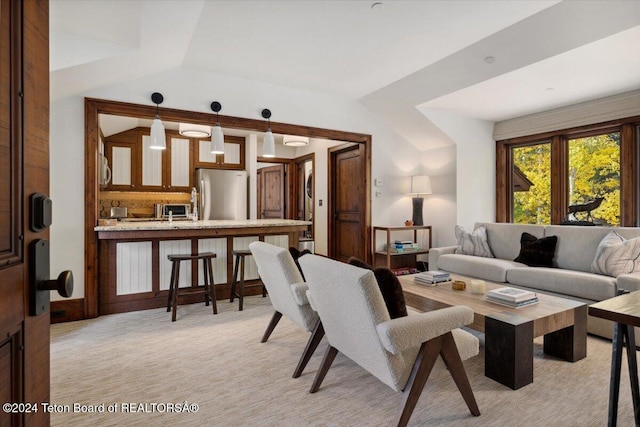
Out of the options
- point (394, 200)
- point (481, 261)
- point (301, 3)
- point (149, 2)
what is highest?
point (301, 3)

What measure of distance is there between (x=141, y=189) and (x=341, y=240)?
137 inches

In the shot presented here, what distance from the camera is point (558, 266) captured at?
12.0ft

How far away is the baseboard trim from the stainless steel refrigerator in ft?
8.83

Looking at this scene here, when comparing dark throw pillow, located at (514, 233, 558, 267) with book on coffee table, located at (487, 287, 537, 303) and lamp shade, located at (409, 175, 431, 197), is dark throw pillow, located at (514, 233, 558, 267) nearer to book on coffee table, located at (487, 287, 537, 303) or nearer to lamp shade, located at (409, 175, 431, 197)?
book on coffee table, located at (487, 287, 537, 303)

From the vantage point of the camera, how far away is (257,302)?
13.3 ft

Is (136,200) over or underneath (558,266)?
over

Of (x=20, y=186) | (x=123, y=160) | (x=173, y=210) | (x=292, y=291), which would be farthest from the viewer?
(x=173, y=210)

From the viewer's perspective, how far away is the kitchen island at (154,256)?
3.54 meters

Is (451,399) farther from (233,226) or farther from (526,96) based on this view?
(526,96)

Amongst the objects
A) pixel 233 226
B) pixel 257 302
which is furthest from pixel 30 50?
pixel 257 302

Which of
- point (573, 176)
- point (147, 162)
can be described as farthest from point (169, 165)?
point (573, 176)

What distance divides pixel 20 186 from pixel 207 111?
365cm

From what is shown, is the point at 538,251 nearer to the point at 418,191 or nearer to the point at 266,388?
the point at 418,191

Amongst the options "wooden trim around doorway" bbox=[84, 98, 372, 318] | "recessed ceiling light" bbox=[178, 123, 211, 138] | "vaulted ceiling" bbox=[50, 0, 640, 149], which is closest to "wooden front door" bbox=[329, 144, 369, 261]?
"vaulted ceiling" bbox=[50, 0, 640, 149]
